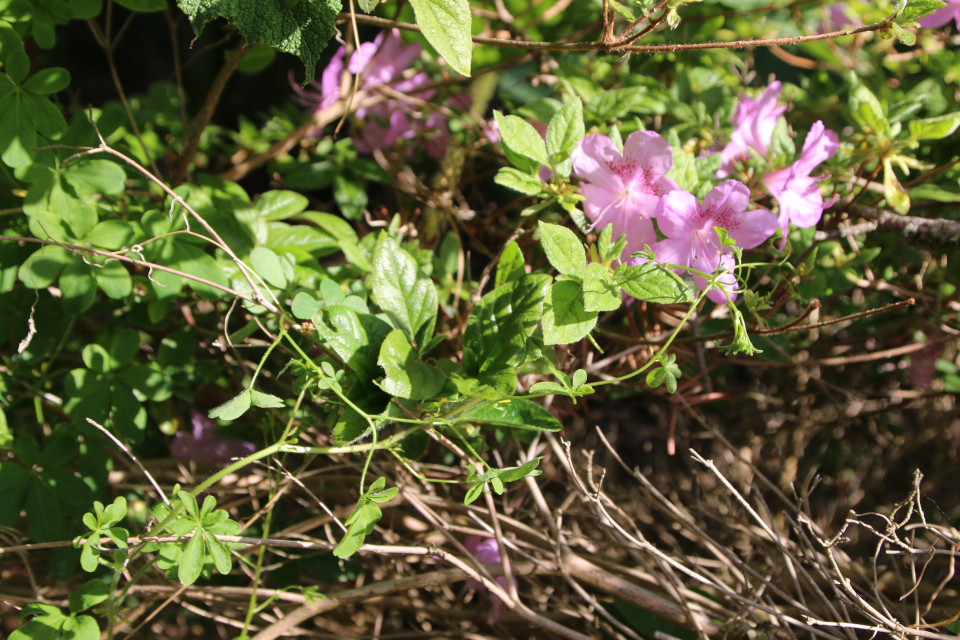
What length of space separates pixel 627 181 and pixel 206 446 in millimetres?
915

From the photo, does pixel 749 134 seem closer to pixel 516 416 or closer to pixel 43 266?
pixel 516 416

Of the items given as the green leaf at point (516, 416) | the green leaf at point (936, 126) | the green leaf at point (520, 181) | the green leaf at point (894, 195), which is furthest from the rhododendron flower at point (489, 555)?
the green leaf at point (936, 126)

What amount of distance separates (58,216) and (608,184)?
0.78m

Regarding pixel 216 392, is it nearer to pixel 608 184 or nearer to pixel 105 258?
pixel 105 258

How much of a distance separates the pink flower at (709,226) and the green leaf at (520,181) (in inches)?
6.5

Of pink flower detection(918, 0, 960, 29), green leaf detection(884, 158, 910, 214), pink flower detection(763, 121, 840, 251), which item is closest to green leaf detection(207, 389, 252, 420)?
pink flower detection(763, 121, 840, 251)

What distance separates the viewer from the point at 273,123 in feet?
4.91

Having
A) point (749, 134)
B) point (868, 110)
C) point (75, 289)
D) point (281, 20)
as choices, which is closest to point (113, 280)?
point (75, 289)

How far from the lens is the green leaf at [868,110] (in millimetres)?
1023

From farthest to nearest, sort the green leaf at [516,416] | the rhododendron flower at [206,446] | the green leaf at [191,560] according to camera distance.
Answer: the rhododendron flower at [206,446] → the green leaf at [516,416] → the green leaf at [191,560]

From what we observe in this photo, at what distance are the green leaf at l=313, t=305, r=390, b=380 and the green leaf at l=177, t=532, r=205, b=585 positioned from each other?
267mm

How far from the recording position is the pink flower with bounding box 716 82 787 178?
1021 mm

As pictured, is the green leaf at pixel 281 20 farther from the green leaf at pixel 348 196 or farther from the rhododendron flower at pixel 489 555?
the rhododendron flower at pixel 489 555

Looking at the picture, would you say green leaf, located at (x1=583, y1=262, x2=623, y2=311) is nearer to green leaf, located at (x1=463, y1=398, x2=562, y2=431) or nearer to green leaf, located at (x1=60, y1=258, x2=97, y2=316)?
green leaf, located at (x1=463, y1=398, x2=562, y2=431)
